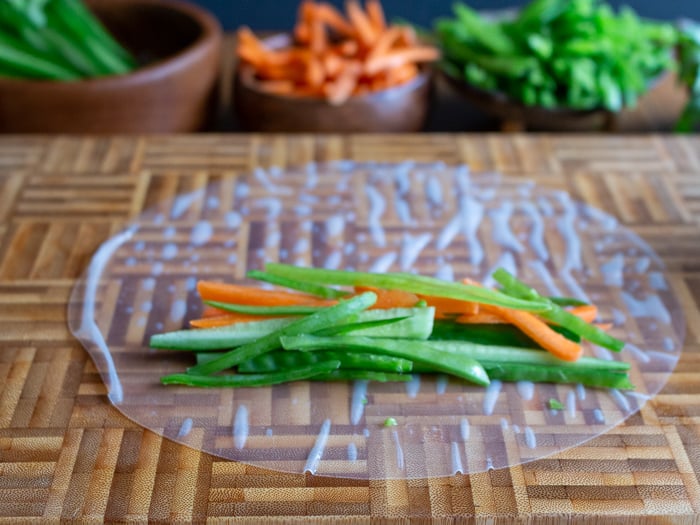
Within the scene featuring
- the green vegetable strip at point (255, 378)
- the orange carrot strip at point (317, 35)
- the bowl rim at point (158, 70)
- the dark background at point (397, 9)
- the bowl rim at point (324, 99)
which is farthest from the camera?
the dark background at point (397, 9)

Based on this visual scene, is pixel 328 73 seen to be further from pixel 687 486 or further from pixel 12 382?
pixel 687 486

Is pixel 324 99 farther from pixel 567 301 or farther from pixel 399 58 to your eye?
pixel 567 301

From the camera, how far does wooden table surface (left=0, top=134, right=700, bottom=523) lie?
3.98ft

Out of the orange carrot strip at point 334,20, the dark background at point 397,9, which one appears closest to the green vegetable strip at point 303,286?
the orange carrot strip at point 334,20

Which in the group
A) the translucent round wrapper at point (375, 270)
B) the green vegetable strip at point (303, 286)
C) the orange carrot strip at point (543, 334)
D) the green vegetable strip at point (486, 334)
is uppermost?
the orange carrot strip at point (543, 334)

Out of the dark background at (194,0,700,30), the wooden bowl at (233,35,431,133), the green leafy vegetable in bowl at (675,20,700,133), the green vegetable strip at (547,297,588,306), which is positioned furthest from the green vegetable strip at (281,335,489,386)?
the dark background at (194,0,700,30)

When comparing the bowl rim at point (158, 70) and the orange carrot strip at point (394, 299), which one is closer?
the orange carrot strip at point (394, 299)

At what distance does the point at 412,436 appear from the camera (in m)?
1.32

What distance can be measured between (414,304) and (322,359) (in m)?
0.17

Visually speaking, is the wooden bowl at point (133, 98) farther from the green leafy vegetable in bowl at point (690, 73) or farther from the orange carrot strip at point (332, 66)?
the green leafy vegetable in bowl at point (690, 73)

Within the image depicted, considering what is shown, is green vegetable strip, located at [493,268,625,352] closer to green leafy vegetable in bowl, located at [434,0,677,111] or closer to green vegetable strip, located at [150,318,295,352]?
green vegetable strip, located at [150,318,295,352]

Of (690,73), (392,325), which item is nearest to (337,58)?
(690,73)

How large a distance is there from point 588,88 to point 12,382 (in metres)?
1.46

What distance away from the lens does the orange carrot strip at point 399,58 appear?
89.3 inches
